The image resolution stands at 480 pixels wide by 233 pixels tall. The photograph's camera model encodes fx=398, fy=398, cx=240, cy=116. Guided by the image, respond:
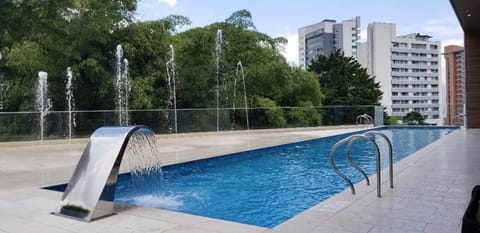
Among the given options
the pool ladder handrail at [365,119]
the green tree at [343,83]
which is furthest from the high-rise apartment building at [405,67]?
the pool ladder handrail at [365,119]

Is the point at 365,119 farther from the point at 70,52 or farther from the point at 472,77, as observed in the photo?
the point at 70,52

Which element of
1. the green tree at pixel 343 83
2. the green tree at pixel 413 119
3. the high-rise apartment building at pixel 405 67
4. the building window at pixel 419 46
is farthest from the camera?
the building window at pixel 419 46

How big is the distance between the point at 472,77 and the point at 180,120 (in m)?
10.0

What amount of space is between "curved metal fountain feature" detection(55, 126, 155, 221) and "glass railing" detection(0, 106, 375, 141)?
25.8ft

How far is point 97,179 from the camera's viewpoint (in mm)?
3730

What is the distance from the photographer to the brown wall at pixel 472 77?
13.4 meters

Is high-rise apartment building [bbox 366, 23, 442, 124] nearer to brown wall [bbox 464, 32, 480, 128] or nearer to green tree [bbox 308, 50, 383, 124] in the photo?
green tree [bbox 308, 50, 383, 124]

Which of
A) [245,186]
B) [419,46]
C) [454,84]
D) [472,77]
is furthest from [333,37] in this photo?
[245,186]

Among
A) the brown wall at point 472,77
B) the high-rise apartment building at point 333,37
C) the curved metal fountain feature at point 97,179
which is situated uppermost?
the high-rise apartment building at point 333,37

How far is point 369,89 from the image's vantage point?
2997 centimetres

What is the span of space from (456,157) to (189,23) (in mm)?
12301

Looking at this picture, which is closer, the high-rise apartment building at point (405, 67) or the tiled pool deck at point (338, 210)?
the tiled pool deck at point (338, 210)

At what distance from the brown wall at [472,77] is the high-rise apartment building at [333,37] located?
54.7 meters

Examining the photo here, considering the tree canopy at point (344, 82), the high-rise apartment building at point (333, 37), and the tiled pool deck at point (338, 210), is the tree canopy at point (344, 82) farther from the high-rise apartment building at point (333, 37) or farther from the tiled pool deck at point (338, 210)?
the high-rise apartment building at point (333, 37)
